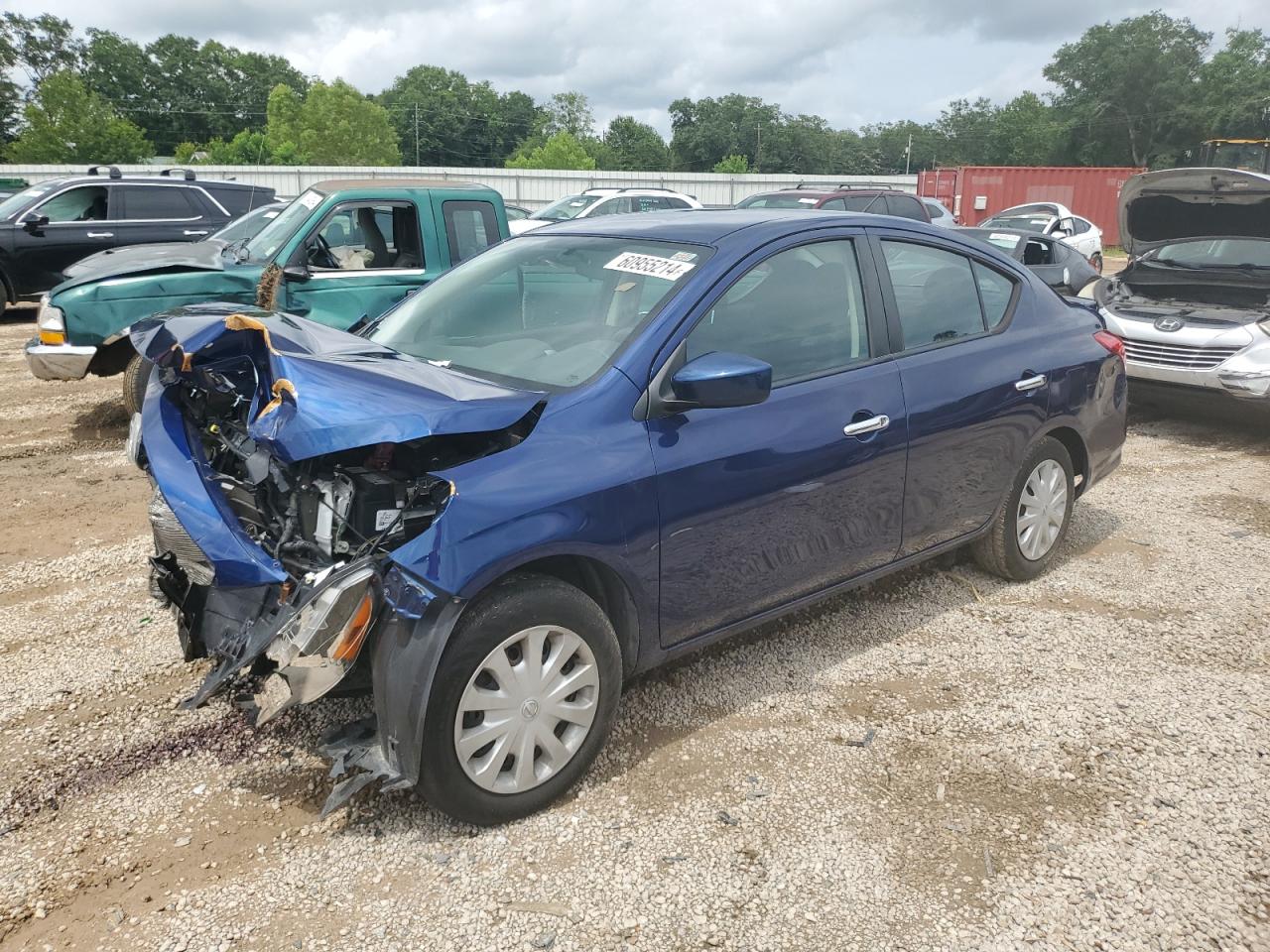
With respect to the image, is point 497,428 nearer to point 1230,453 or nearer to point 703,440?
point 703,440

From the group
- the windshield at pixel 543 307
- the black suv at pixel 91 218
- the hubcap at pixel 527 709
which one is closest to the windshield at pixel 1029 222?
the black suv at pixel 91 218

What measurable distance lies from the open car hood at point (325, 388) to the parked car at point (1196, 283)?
6.05m

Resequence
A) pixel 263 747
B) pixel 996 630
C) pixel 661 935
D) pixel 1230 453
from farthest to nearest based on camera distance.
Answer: pixel 1230 453
pixel 996 630
pixel 263 747
pixel 661 935

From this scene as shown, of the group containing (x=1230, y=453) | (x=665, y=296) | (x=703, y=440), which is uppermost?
(x=665, y=296)

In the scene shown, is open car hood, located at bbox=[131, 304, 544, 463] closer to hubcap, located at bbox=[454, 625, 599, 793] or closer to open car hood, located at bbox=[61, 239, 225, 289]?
hubcap, located at bbox=[454, 625, 599, 793]

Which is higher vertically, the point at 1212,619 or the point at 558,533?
the point at 558,533

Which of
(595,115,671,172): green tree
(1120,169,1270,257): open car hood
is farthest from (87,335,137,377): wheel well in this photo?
(595,115,671,172): green tree

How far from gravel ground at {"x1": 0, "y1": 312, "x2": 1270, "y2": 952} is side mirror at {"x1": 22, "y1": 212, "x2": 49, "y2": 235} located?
31.1 ft

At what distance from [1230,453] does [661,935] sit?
698cm

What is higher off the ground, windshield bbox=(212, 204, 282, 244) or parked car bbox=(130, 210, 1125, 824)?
windshield bbox=(212, 204, 282, 244)

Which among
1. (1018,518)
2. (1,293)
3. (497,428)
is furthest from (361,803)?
(1,293)

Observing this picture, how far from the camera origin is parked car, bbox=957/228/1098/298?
35.5ft

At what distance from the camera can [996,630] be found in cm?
430

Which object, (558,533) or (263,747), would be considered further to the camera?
(263,747)
